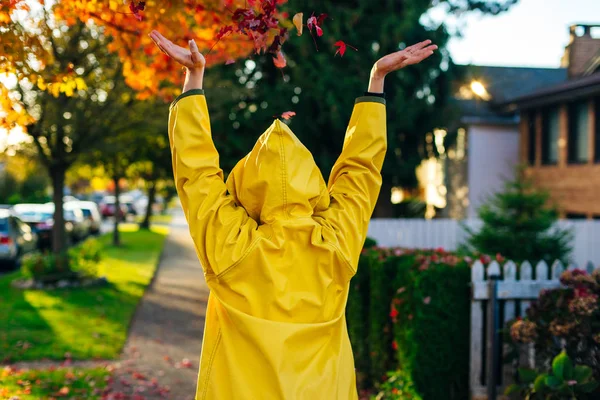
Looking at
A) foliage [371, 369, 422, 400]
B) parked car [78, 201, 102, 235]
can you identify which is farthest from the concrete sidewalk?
parked car [78, 201, 102, 235]

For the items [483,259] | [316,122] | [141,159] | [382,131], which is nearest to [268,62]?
[316,122]

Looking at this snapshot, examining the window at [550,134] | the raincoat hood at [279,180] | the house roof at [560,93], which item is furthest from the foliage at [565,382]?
the window at [550,134]

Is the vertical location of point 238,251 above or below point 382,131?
below

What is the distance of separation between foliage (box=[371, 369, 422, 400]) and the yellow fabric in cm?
303

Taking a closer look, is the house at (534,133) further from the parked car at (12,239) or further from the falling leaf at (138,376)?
the parked car at (12,239)

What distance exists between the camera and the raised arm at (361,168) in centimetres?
268

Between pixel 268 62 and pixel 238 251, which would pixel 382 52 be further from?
pixel 238 251

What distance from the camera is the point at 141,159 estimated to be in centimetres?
1938

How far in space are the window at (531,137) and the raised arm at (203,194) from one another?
16.7 metres

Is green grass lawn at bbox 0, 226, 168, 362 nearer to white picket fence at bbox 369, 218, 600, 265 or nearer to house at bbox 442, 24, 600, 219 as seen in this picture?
white picket fence at bbox 369, 218, 600, 265

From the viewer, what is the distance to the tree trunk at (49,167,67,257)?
1343 centimetres

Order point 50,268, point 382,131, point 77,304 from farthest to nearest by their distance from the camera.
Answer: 1. point 50,268
2. point 77,304
3. point 382,131

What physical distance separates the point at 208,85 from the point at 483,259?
8.78 meters

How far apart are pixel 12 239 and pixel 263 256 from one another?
1639 cm
